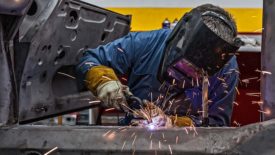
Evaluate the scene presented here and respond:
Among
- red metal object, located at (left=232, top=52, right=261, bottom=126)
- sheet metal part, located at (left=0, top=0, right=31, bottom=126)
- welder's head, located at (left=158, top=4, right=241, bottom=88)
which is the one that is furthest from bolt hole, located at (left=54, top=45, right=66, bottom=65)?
red metal object, located at (left=232, top=52, right=261, bottom=126)

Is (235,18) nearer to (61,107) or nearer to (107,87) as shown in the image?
(61,107)

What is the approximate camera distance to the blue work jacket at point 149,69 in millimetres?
3070

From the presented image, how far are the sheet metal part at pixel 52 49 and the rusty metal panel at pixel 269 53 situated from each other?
1.23m

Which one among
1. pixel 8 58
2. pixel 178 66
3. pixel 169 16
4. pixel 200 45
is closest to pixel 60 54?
pixel 178 66

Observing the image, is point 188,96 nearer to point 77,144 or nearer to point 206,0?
point 77,144

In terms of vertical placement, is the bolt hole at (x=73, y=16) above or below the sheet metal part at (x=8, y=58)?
above

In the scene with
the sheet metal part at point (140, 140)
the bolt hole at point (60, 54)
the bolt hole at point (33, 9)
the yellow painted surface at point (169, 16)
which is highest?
the yellow painted surface at point (169, 16)

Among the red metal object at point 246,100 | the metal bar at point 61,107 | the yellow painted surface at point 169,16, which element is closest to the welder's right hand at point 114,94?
the metal bar at point 61,107

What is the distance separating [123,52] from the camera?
3186 millimetres

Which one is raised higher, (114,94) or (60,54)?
(60,54)

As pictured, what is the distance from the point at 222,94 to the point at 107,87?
2.40ft

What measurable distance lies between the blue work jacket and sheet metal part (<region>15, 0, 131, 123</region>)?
0.46 feet

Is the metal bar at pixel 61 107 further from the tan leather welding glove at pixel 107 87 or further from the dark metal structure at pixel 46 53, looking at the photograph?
the tan leather welding glove at pixel 107 87

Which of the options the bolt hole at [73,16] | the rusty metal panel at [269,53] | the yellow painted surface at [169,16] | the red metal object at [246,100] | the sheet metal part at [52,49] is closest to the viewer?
the rusty metal panel at [269,53]
